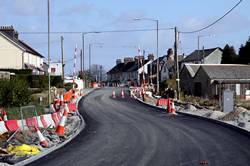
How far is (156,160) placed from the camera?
1216 centimetres

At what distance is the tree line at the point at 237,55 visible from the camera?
267 ft

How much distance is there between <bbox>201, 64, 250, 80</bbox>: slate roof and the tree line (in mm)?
13154

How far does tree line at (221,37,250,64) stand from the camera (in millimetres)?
81488

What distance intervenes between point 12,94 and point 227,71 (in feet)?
139

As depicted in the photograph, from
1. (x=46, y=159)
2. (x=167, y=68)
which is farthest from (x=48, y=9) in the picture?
(x=167, y=68)

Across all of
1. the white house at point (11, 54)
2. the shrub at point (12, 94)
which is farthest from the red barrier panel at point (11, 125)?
the white house at point (11, 54)

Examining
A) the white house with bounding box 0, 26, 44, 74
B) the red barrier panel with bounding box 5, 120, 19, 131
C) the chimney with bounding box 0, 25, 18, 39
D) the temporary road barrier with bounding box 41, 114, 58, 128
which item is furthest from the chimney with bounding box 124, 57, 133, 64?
the red barrier panel with bounding box 5, 120, 19, 131

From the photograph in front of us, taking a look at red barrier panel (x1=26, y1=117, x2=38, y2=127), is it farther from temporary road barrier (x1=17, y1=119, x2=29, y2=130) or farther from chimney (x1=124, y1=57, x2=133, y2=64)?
chimney (x1=124, y1=57, x2=133, y2=64)

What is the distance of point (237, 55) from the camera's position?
87.9 metres

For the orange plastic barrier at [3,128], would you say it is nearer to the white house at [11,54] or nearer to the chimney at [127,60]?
the white house at [11,54]

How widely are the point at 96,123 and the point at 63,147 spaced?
8827 mm

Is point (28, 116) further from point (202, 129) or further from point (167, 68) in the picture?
point (167, 68)

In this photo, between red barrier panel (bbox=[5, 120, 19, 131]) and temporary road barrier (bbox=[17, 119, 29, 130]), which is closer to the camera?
red barrier panel (bbox=[5, 120, 19, 131])

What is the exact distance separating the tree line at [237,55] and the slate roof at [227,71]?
13.2 m
